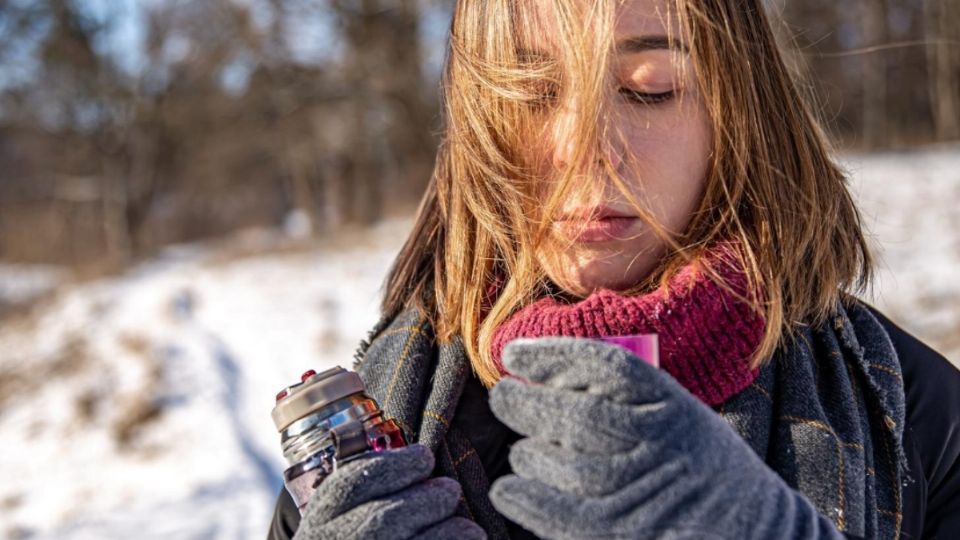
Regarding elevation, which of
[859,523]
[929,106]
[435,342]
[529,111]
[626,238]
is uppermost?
[929,106]

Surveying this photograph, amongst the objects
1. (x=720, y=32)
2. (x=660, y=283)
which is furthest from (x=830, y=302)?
(x=720, y=32)

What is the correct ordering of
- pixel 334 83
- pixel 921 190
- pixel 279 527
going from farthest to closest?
pixel 334 83, pixel 921 190, pixel 279 527

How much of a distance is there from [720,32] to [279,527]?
1.06 metres

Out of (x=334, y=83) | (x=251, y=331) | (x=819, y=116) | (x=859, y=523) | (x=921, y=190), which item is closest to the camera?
(x=859, y=523)

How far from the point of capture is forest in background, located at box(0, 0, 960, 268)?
15.7m

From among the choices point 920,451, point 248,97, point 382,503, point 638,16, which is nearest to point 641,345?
point 382,503

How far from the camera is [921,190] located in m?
10.0

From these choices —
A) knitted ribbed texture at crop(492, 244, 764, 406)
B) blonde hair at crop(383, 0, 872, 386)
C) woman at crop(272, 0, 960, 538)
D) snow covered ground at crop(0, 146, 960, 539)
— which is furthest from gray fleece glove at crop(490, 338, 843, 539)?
snow covered ground at crop(0, 146, 960, 539)

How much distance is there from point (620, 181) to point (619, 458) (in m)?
0.43

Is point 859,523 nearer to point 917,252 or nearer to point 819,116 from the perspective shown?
point 819,116

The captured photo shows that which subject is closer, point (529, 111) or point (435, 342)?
point (529, 111)

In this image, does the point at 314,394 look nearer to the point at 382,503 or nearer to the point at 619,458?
the point at 382,503

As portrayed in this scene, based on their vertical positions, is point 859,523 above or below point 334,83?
below

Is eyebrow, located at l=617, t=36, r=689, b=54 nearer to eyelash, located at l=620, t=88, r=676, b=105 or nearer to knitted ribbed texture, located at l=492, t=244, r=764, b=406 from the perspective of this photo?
eyelash, located at l=620, t=88, r=676, b=105
